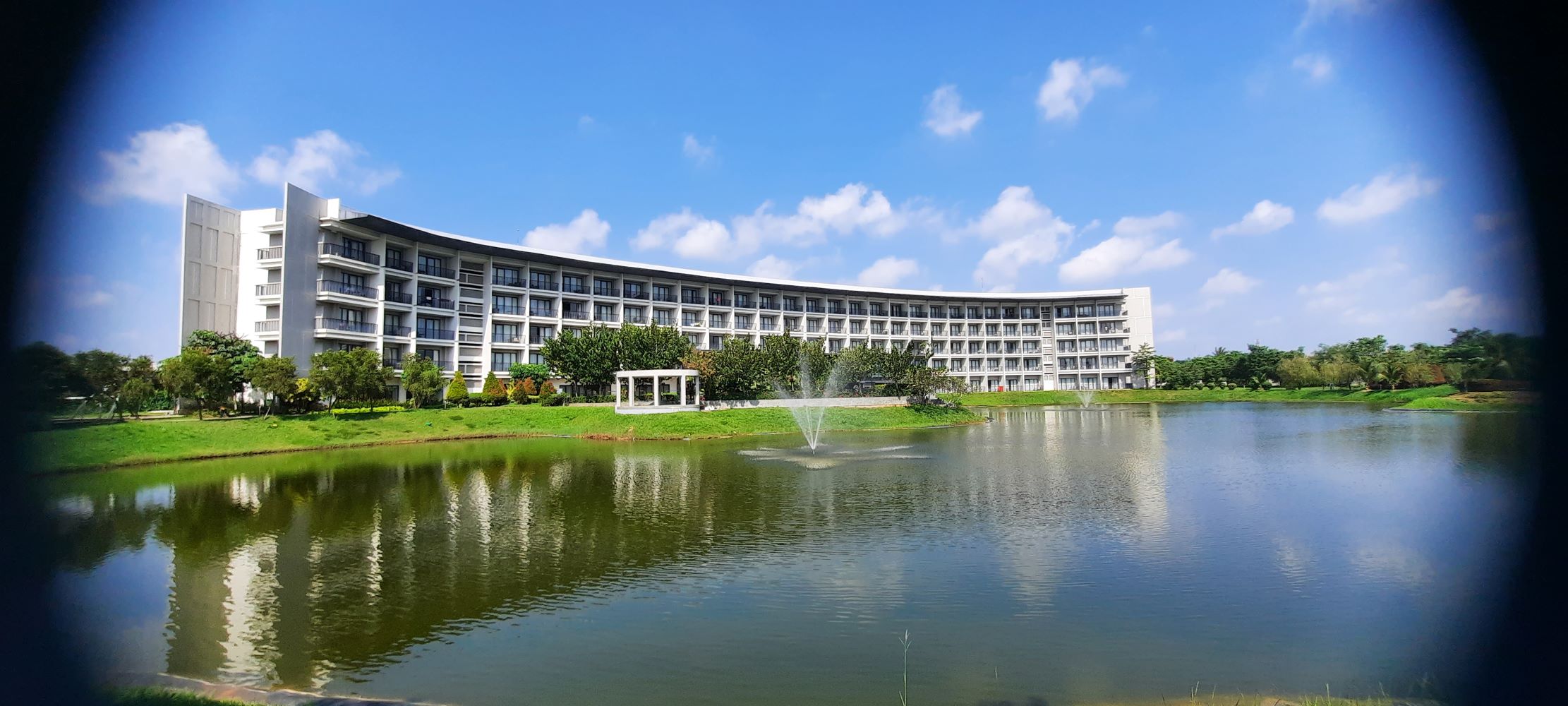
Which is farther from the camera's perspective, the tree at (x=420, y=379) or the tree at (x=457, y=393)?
the tree at (x=457, y=393)

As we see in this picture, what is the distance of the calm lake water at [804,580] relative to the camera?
7.48m

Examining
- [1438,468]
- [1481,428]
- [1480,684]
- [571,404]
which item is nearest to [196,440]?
[571,404]

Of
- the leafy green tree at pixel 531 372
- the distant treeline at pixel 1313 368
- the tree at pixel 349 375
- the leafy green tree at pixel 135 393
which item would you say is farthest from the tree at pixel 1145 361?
the leafy green tree at pixel 135 393

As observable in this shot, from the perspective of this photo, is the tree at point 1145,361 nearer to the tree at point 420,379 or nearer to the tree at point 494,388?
the tree at point 494,388

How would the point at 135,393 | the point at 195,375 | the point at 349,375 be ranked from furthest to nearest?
the point at 349,375
the point at 195,375
the point at 135,393

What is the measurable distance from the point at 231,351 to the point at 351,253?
358 inches

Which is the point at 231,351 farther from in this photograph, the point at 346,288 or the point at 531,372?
the point at 531,372

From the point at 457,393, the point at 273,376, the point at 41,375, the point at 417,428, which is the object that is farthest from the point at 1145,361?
the point at 41,375

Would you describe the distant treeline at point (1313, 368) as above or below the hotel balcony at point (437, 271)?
below

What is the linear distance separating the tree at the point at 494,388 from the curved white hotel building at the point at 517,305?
16.4ft

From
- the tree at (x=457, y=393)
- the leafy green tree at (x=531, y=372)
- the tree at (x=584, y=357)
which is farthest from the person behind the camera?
the leafy green tree at (x=531, y=372)

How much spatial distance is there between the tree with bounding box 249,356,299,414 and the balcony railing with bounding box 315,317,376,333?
748 centimetres

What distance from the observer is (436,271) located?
49.1 metres

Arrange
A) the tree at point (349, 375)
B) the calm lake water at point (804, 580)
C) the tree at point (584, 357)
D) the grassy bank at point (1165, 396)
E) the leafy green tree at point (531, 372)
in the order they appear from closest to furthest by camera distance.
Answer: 1. the calm lake water at point (804, 580)
2. the tree at point (349, 375)
3. the tree at point (584, 357)
4. the leafy green tree at point (531, 372)
5. the grassy bank at point (1165, 396)
